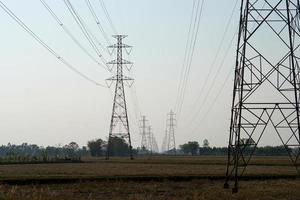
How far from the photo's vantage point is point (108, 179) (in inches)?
1545

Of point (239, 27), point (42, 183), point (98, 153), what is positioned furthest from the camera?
point (98, 153)

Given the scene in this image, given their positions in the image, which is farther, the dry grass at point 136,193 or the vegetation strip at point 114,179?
the vegetation strip at point 114,179

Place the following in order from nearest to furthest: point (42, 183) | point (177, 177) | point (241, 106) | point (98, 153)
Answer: point (241, 106)
point (42, 183)
point (177, 177)
point (98, 153)

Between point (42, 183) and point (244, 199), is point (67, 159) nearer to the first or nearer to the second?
point (42, 183)

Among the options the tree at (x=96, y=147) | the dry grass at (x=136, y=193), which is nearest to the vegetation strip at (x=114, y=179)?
the dry grass at (x=136, y=193)

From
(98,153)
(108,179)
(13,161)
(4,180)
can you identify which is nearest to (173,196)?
(108,179)

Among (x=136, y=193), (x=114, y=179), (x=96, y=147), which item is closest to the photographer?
(x=136, y=193)

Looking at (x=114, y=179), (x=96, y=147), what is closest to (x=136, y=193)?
(x=114, y=179)

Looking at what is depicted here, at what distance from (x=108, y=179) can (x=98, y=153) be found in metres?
156

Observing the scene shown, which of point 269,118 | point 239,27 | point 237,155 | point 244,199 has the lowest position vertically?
point 244,199

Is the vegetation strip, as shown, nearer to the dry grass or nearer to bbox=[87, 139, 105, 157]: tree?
the dry grass

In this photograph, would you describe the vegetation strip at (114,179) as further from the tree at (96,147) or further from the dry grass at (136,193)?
the tree at (96,147)

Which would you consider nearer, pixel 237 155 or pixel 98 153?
pixel 237 155

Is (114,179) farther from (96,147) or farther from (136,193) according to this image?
(96,147)
